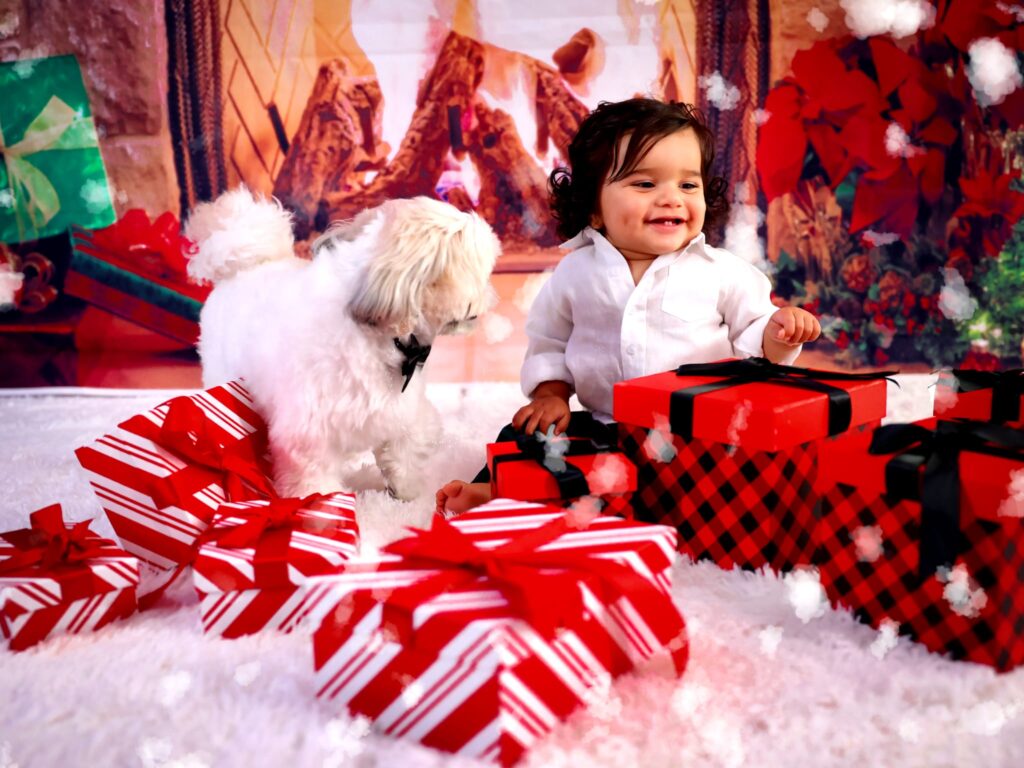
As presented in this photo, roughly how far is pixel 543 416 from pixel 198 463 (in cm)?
54

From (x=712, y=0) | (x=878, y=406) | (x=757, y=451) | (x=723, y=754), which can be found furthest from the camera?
(x=712, y=0)

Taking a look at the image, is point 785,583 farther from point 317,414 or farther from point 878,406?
point 317,414

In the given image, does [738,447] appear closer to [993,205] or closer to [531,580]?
[531,580]

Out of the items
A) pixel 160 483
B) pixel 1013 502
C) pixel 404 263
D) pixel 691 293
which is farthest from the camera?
pixel 691 293

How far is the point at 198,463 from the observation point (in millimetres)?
1210

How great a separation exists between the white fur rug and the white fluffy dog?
0.38m

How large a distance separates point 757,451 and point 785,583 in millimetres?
170

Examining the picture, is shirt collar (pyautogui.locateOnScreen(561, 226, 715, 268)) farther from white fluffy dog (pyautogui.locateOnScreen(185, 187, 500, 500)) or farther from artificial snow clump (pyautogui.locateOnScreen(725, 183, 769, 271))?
artificial snow clump (pyautogui.locateOnScreen(725, 183, 769, 271))

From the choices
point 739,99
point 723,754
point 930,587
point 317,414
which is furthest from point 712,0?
point 723,754

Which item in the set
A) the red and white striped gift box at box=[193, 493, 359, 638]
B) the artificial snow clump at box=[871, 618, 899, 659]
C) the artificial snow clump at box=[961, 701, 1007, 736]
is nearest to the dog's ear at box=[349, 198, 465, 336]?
the red and white striped gift box at box=[193, 493, 359, 638]

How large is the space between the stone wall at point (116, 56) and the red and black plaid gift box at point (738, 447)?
185 centimetres

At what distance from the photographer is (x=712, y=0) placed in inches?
91.9

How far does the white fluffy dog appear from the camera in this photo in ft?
4.19

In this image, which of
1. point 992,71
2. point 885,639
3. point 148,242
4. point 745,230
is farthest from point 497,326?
point 885,639
